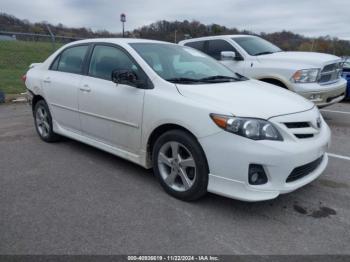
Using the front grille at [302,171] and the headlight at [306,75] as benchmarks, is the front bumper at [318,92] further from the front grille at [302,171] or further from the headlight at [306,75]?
the front grille at [302,171]

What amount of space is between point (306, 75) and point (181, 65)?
339 centimetres

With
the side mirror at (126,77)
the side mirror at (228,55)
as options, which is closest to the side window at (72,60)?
the side mirror at (126,77)

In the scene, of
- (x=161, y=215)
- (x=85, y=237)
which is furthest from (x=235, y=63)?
(x=85, y=237)

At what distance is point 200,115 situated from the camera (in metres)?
3.16

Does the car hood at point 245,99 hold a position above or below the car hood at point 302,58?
below

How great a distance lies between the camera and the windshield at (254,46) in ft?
24.9

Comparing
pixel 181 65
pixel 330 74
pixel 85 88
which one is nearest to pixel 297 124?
pixel 181 65

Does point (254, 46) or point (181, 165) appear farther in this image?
point (254, 46)

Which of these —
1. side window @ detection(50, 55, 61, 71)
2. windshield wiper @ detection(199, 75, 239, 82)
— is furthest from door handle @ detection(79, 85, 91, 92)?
windshield wiper @ detection(199, 75, 239, 82)

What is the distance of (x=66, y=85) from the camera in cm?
477

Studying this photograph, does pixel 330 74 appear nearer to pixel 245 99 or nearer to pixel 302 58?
pixel 302 58

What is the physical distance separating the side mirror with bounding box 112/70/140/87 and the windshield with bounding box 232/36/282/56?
14.4 feet

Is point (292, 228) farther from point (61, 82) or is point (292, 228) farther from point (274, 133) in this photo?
point (61, 82)

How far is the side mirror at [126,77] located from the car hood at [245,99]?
53 centimetres
